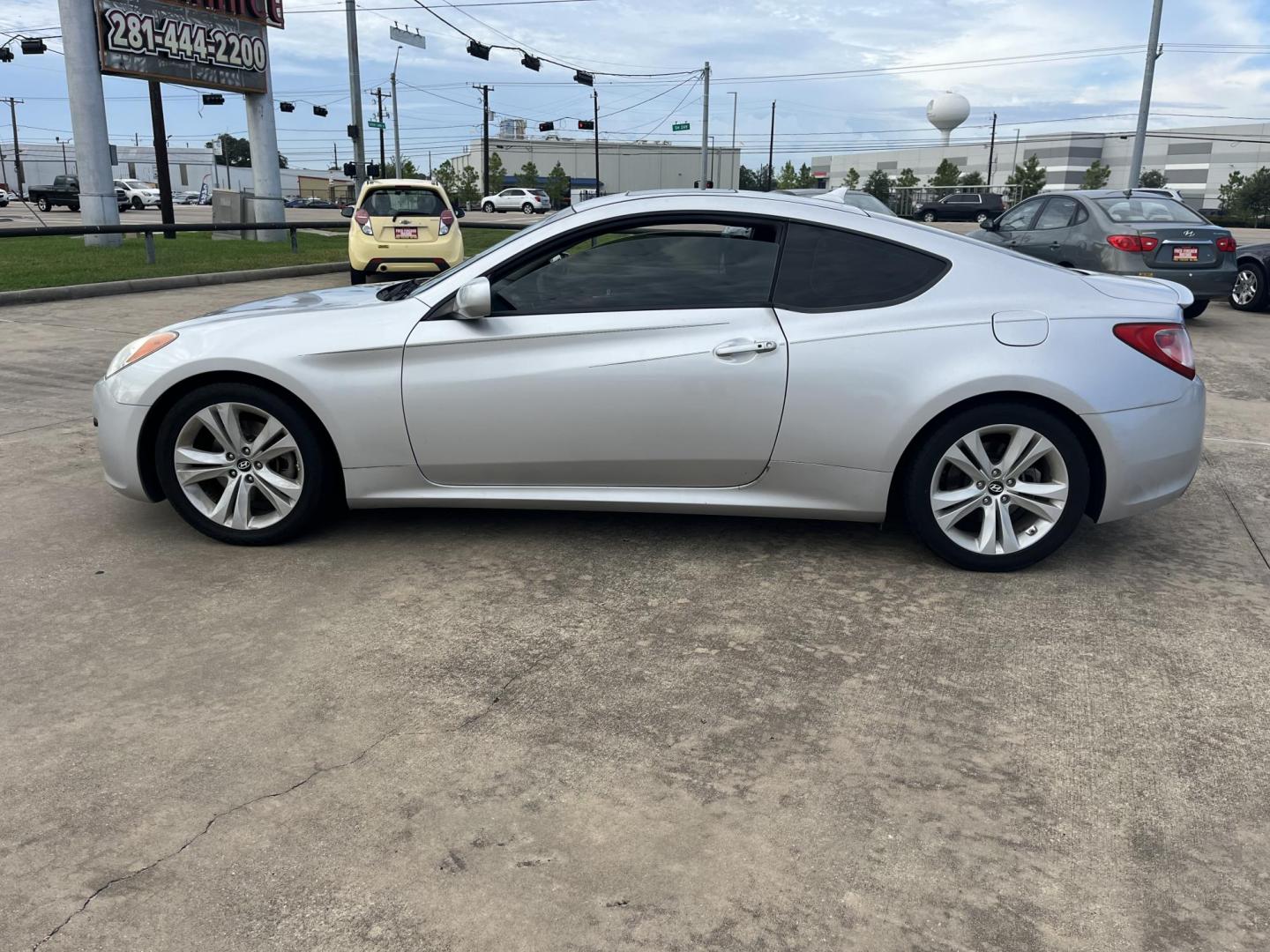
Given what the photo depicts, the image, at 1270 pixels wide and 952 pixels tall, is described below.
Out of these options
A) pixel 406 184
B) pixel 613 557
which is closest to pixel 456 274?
pixel 613 557

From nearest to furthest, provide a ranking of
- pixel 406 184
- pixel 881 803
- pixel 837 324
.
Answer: pixel 881 803 → pixel 837 324 → pixel 406 184

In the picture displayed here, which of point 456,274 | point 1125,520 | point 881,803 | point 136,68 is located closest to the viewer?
point 881,803

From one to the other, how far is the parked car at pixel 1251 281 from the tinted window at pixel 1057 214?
102 inches

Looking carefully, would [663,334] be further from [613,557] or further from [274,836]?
[274,836]

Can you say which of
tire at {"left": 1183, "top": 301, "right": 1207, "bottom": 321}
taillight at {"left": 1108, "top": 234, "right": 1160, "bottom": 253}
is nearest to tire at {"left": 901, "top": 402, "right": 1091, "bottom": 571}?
taillight at {"left": 1108, "top": 234, "right": 1160, "bottom": 253}

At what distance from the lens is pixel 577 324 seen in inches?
160

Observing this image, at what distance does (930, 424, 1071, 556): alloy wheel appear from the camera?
157 inches

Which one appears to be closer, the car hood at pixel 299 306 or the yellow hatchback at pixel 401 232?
the car hood at pixel 299 306

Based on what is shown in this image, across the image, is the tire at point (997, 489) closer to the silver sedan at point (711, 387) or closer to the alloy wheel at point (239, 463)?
the silver sedan at point (711, 387)

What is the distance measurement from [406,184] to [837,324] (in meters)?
12.2

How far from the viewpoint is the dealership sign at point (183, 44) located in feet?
68.0

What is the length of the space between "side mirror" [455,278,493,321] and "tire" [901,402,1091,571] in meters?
1.81

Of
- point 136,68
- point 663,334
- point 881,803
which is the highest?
point 136,68

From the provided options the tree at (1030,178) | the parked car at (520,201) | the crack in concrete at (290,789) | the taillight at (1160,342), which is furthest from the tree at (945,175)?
the crack in concrete at (290,789)
